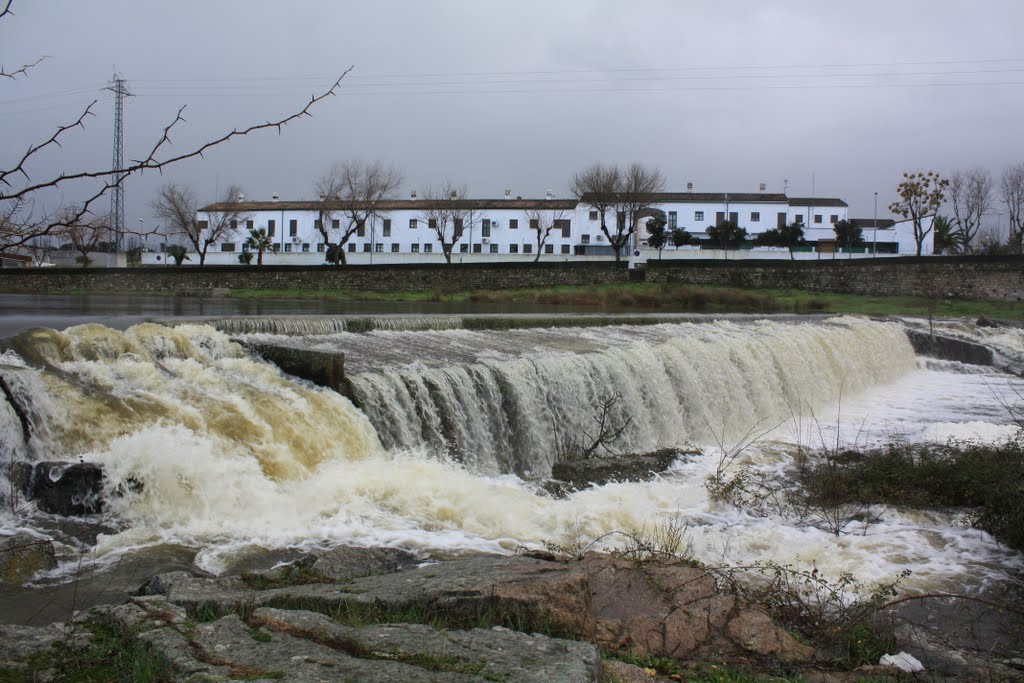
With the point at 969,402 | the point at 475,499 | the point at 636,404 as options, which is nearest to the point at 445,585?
the point at 475,499

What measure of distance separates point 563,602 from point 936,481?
5.34 m

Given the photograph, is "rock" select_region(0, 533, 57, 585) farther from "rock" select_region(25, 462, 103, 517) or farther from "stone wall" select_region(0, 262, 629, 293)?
"stone wall" select_region(0, 262, 629, 293)

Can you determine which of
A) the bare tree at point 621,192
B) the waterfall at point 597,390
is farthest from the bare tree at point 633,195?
the waterfall at point 597,390

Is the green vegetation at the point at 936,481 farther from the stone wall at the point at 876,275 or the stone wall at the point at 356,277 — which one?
the stone wall at the point at 356,277

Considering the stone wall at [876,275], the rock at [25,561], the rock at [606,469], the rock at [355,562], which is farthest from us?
the stone wall at [876,275]

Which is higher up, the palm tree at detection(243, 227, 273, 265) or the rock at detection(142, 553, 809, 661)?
the palm tree at detection(243, 227, 273, 265)

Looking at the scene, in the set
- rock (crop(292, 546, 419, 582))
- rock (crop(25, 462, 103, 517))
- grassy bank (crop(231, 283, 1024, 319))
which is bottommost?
rock (crop(292, 546, 419, 582))

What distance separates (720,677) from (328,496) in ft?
14.6

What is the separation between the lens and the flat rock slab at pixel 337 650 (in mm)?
2711

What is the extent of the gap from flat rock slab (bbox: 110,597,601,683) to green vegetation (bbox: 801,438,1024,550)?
16.3ft

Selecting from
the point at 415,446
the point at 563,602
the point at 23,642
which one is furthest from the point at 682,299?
the point at 23,642

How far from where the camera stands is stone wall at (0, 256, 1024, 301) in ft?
118

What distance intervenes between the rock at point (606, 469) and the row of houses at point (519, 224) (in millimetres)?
51766

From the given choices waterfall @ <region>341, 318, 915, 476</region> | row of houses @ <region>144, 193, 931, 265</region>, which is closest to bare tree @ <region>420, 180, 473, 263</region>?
row of houses @ <region>144, 193, 931, 265</region>
